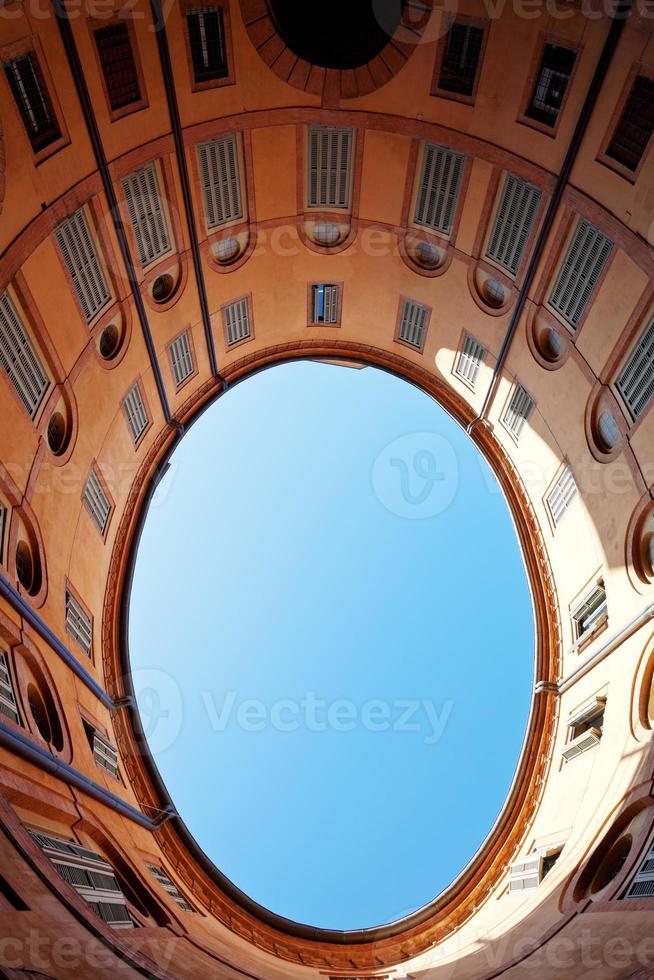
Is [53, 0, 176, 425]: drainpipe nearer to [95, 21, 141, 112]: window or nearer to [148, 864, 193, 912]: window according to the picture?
[95, 21, 141, 112]: window

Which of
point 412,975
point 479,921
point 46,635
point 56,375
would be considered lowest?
point 412,975

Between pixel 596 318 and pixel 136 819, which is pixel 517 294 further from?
pixel 136 819

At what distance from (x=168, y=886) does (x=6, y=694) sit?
7508 millimetres

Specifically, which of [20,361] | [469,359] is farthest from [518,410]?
[20,361]

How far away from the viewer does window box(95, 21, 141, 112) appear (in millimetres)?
9875

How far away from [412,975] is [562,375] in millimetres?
14145

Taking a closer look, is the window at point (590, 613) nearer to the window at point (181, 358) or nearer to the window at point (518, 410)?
the window at point (518, 410)

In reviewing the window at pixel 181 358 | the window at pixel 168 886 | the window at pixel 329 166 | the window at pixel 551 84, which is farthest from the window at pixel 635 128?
the window at pixel 168 886

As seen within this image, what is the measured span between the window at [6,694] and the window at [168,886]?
6.12m

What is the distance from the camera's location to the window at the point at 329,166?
12.9m

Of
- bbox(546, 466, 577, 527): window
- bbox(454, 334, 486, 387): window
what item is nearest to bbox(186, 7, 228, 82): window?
bbox(454, 334, 486, 387): window

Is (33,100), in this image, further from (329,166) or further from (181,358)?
(181,358)

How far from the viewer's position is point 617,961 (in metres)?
8.16

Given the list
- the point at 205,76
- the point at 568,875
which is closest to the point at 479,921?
the point at 568,875
